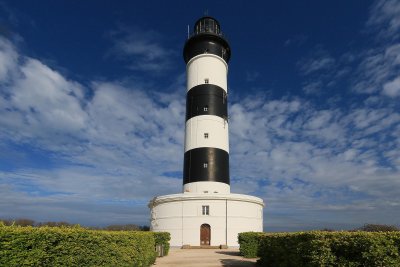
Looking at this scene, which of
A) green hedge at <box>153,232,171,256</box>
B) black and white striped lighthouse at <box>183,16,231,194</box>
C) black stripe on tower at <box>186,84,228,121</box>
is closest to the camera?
green hedge at <box>153,232,171,256</box>

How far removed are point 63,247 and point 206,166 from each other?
20141 millimetres

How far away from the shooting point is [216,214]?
83.6 ft

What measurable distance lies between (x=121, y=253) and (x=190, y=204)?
14.9 m

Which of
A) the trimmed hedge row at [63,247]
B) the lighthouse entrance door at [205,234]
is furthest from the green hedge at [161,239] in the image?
the trimmed hedge row at [63,247]

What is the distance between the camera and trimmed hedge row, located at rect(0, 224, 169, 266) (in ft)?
22.5

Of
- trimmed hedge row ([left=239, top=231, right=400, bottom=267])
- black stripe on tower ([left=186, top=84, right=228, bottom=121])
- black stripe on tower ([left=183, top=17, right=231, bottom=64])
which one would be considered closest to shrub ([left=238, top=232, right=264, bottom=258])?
trimmed hedge row ([left=239, top=231, right=400, bottom=267])

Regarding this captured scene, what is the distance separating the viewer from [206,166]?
27.8 m

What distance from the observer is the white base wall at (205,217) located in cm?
2528

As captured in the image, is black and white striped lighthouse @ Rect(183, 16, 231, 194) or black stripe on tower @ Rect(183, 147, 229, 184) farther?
black and white striped lighthouse @ Rect(183, 16, 231, 194)

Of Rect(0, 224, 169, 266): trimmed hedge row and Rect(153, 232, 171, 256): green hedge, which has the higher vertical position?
Rect(0, 224, 169, 266): trimmed hedge row

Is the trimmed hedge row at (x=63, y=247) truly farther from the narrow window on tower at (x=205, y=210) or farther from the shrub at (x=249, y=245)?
the narrow window on tower at (x=205, y=210)

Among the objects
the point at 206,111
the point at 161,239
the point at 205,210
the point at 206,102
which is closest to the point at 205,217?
the point at 205,210

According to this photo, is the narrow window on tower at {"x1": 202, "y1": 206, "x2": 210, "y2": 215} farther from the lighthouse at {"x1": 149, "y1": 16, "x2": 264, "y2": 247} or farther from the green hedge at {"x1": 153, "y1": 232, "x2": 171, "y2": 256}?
the green hedge at {"x1": 153, "y1": 232, "x2": 171, "y2": 256}

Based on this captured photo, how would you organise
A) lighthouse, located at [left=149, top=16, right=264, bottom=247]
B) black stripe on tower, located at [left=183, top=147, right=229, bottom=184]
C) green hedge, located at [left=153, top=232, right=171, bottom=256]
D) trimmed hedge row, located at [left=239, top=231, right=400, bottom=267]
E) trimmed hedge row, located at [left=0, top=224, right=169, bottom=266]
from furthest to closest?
1. black stripe on tower, located at [left=183, top=147, right=229, bottom=184]
2. lighthouse, located at [left=149, top=16, right=264, bottom=247]
3. green hedge, located at [left=153, top=232, right=171, bottom=256]
4. trimmed hedge row, located at [left=239, top=231, right=400, bottom=267]
5. trimmed hedge row, located at [left=0, top=224, right=169, bottom=266]
